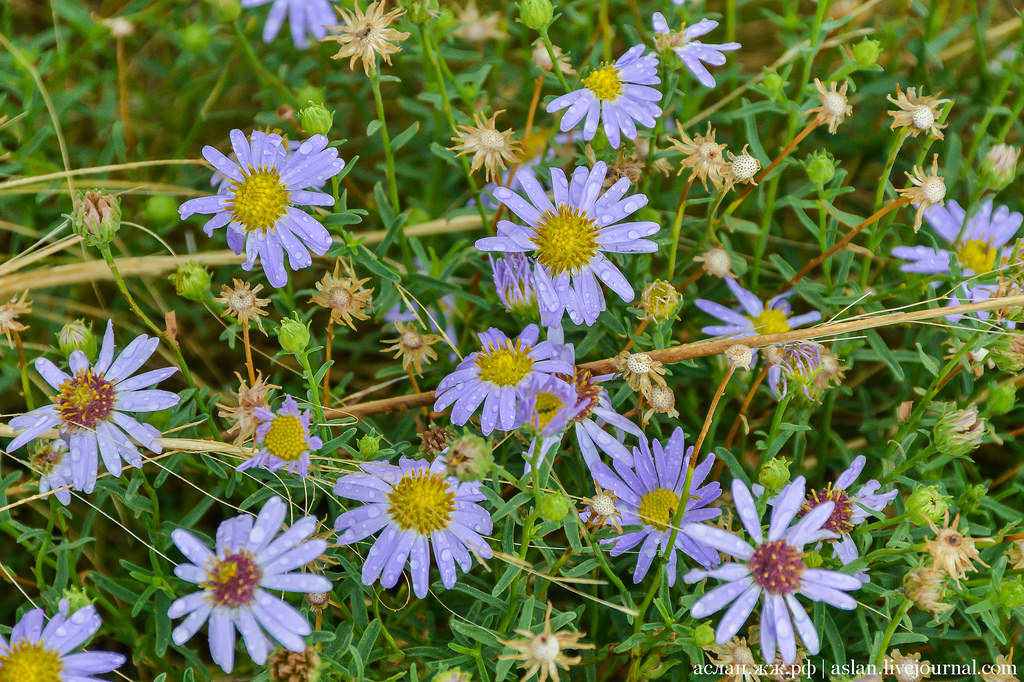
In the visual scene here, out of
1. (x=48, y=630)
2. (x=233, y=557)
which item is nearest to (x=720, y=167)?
(x=233, y=557)

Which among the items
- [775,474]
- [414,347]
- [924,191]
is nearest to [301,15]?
[414,347]

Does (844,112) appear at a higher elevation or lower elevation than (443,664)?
higher

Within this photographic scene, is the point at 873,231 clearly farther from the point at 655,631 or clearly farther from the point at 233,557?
the point at 233,557

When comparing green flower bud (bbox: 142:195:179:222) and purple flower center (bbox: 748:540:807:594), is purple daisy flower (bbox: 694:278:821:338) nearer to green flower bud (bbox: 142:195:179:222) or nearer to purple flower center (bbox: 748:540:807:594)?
purple flower center (bbox: 748:540:807:594)

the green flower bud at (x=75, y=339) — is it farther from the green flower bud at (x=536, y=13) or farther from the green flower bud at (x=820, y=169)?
the green flower bud at (x=820, y=169)

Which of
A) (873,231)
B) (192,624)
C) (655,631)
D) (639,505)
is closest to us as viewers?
(192,624)

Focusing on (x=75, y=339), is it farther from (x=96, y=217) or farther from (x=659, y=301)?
(x=659, y=301)
